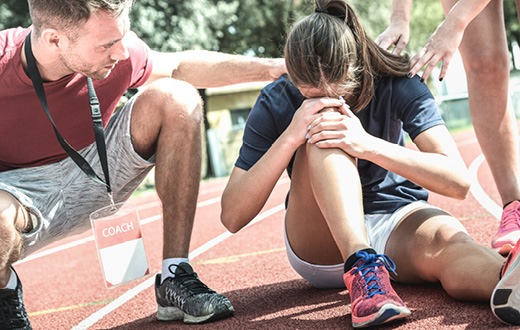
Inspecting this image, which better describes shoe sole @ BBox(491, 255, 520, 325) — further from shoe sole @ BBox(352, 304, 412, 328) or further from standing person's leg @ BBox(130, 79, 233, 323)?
standing person's leg @ BBox(130, 79, 233, 323)

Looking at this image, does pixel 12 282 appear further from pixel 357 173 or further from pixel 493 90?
pixel 493 90

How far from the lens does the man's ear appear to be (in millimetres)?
3383

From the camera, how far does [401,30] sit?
3.84 metres

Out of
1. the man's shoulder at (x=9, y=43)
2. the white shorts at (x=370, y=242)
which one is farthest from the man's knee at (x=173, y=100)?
the white shorts at (x=370, y=242)

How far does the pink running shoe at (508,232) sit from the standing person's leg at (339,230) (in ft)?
2.72

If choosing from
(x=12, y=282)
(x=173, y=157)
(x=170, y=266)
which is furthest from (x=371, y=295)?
(x=12, y=282)

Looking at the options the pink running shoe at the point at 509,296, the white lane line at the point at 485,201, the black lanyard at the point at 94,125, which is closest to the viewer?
the pink running shoe at the point at 509,296

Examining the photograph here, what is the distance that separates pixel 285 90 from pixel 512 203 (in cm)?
146

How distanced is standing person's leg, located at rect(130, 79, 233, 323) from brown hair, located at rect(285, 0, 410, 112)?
668 millimetres

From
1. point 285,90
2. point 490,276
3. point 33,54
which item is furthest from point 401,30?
point 33,54

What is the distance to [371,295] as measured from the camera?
272 centimetres

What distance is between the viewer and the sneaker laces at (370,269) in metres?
2.73

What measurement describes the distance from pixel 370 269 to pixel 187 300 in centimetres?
97

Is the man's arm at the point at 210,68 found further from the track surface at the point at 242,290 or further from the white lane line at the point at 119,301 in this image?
the white lane line at the point at 119,301
